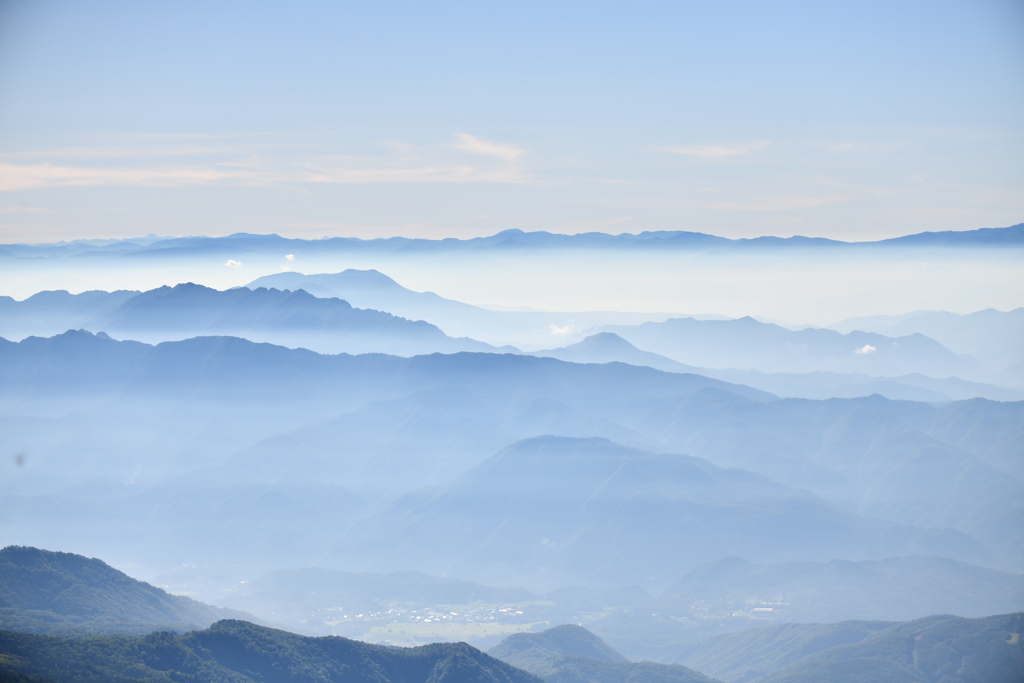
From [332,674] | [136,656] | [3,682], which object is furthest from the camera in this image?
[332,674]

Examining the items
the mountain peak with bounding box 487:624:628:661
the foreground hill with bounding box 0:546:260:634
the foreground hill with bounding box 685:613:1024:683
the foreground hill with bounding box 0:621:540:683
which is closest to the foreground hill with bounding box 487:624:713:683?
the mountain peak with bounding box 487:624:628:661

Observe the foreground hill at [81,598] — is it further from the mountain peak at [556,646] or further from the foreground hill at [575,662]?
the foreground hill at [575,662]

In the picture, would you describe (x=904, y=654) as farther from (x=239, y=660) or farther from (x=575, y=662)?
(x=239, y=660)

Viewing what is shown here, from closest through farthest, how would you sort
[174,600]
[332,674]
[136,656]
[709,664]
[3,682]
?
[3,682] → [136,656] → [332,674] → [174,600] → [709,664]

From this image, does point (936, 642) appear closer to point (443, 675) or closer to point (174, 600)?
point (443, 675)

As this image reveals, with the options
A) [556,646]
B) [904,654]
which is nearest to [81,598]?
[556,646]

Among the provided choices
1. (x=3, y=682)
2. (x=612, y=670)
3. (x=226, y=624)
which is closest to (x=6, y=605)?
(x=226, y=624)

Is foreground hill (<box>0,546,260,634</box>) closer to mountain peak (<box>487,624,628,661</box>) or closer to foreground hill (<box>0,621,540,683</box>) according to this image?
foreground hill (<box>0,621,540,683</box>)
